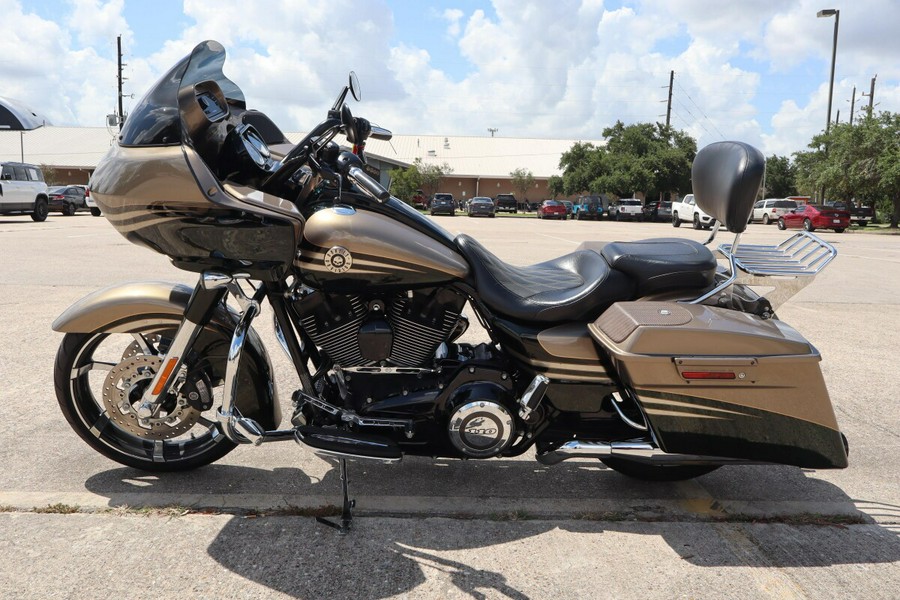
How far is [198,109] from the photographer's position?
251 centimetres

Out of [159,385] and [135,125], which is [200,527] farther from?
[135,125]

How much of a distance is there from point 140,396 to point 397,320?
50.9 inches

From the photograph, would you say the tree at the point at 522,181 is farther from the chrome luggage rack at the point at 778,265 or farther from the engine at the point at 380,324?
the engine at the point at 380,324

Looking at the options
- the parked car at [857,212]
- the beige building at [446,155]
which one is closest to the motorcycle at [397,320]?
the parked car at [857,212]

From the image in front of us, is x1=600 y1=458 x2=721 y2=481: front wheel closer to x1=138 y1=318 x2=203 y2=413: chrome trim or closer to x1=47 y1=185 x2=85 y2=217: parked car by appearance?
x1=138 y1=318 x2=203 y2=413: chrome trim

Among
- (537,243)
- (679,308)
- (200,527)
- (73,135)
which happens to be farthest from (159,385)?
(73,135)

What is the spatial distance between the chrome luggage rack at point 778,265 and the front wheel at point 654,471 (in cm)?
89

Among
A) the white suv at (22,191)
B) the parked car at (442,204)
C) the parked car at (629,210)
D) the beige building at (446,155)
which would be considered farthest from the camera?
the beige building at (446,155)

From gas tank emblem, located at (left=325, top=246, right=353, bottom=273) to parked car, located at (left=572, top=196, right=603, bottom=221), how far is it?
132ft

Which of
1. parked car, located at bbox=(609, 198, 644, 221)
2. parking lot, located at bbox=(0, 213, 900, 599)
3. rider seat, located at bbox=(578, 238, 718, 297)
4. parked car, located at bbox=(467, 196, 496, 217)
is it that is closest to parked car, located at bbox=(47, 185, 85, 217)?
parked car, located at bbox=(467, 196, 496, 217)

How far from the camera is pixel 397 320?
2.75 meters

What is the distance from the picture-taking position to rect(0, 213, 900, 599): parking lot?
2.44m

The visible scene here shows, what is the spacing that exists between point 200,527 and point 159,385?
633mm

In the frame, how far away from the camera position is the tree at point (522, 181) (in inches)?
2211
